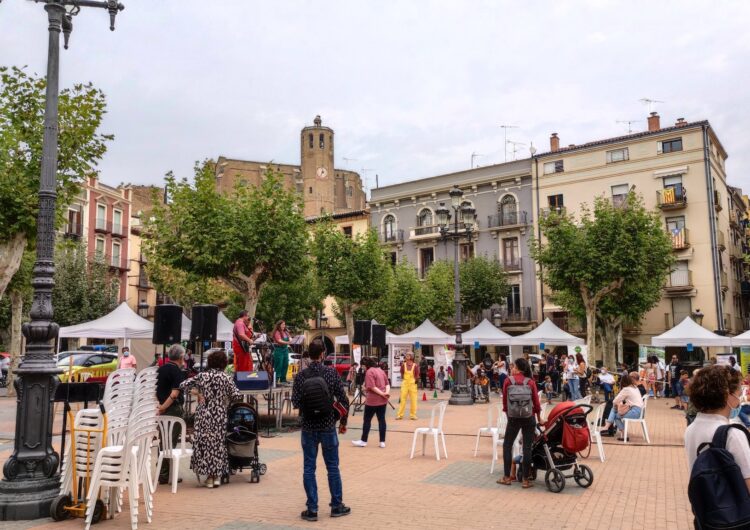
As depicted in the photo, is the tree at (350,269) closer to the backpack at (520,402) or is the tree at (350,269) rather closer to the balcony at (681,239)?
the balcony at (681,239)

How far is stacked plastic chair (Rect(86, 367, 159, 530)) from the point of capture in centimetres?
597

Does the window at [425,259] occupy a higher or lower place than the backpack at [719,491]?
higher

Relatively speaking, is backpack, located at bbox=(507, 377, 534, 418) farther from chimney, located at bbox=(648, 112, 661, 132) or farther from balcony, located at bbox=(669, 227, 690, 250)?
chimney, located at bbox=(648, 112, 661, 132)

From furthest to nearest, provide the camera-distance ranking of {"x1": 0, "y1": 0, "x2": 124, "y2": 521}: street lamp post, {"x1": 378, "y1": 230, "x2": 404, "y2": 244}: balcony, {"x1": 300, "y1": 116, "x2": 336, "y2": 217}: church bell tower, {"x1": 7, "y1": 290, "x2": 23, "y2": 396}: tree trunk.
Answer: {"x1": 300, "y1": 116, "x2": 336, "y2": 217}: church bell tower → {"x1": 378, "y1": 230, "x2": 404, "y2": 244}: balcony → {"x1": 7, "y1": 290, "x2": 23, "y2": 396}: tree trunk → {"x1": 0, "y1": 0, "x2": 124, "y2": 521}: street lamp post

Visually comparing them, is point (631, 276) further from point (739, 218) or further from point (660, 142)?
point (739, 218)

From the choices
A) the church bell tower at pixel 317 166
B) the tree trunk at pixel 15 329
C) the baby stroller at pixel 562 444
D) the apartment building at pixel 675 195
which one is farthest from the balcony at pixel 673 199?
the church bell tower at pixel 317 166

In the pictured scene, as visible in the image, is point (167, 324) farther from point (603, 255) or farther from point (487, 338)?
point (603, 255)

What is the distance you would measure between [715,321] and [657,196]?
7470 millimetres

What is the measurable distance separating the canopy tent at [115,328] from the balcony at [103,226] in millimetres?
28133

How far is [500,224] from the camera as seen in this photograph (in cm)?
4106

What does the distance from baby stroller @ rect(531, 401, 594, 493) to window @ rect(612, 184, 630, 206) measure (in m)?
30.2

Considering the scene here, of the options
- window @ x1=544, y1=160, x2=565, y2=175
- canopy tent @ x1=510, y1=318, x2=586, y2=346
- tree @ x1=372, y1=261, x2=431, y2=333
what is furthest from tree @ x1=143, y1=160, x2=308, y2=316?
window @ x1=544, y1=160, x2=565, y2=175

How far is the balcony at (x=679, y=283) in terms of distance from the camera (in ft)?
114

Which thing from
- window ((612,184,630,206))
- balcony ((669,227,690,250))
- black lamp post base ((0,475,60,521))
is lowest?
black lamp post base ((0,475,60,521))
